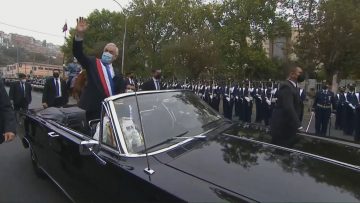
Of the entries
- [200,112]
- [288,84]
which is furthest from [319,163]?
[288,84]

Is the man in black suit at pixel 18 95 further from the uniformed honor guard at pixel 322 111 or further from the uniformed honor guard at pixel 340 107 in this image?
the uniformed honor guard at pixel 340 107

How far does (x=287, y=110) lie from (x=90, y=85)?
2.51 meters

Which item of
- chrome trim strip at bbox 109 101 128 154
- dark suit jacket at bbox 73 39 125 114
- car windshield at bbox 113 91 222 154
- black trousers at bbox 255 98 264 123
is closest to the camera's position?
chrome trim strip at bbox 109 101 128 154

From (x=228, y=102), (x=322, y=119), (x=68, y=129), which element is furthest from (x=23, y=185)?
(x=228, y=102)

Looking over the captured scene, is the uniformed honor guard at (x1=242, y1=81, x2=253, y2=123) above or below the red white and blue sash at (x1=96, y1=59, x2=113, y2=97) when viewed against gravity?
below

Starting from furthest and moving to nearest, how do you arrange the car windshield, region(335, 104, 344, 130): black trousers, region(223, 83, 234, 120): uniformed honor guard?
region(223, 83, 234, 120): uniformed honor guard < region(335, 104, 344, 130): black trousers < the car windshield

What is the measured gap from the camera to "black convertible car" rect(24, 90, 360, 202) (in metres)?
2.67

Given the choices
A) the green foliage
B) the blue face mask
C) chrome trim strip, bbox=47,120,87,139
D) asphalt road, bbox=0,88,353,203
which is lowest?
asphalt road, bbox=0,88,353,203

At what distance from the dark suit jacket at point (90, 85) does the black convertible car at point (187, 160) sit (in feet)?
1.13

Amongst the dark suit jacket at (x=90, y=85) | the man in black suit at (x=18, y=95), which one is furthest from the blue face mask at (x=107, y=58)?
the man in black suit at (x=18, y=95)

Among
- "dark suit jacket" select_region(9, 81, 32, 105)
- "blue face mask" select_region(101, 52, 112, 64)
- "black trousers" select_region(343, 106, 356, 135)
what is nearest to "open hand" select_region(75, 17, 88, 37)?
"blue face mask" select_region(101, 52, 112, 64)

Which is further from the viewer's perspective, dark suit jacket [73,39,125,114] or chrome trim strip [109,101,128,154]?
dark suit jacket [73,39,125,114]

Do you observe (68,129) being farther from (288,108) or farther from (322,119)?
(322,119)

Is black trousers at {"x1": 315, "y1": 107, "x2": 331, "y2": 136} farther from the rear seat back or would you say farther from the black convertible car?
the black convertible car
